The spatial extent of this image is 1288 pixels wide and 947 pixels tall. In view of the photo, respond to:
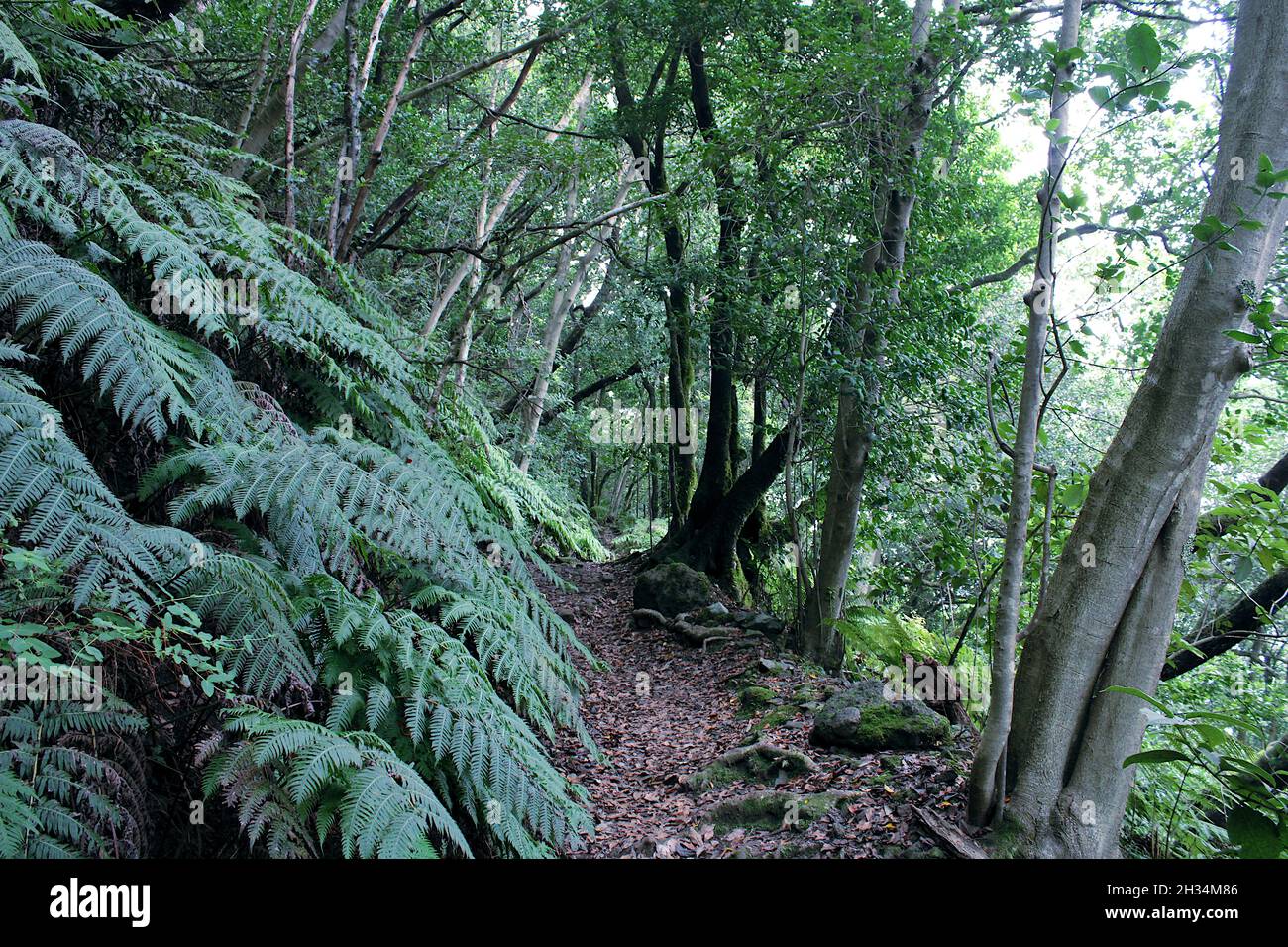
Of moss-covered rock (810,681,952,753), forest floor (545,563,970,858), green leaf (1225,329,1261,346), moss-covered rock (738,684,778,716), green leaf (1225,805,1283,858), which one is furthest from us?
moss-covered rock (738,684,778,716)

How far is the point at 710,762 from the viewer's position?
465cm

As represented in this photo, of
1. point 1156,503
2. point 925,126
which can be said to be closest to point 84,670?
point 1156,503

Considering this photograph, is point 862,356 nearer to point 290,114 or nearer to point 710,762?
point 710,762

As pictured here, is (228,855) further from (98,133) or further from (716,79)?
(716,79)

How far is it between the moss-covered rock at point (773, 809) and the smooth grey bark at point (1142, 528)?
868 mm

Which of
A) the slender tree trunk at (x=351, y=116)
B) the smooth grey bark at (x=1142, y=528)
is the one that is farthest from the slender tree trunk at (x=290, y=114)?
the smooth grey bark at (x=1142, y=528)

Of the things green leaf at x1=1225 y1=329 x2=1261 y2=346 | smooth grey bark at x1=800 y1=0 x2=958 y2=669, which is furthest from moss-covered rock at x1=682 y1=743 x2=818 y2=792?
green leaf at x1=1225 y1=329 x2=1261 y2=346

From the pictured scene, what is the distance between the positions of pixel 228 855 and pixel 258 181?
587 centimetres

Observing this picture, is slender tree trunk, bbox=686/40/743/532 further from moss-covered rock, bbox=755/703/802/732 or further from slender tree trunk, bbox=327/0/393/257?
moss-covered rock, bbox=755/703/802/732

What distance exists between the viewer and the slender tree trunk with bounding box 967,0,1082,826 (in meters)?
3.03

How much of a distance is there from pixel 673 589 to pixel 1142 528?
18.7ft

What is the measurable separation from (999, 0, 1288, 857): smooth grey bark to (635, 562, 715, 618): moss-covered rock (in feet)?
17.1

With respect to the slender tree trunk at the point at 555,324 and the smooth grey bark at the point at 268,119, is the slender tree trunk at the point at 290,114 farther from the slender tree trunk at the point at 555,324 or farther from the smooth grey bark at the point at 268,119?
the slender tree trunk at the point at 555,324

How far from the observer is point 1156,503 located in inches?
122
